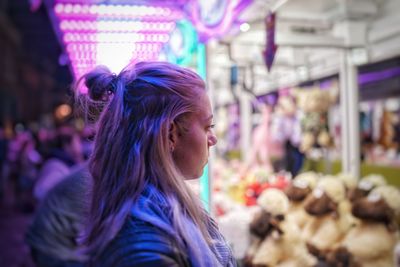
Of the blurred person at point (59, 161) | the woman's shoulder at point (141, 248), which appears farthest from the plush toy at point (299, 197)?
the woman's shoulder at point (141, 248)

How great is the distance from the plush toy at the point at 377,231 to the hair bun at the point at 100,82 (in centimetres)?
195

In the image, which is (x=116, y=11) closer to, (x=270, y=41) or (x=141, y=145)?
(x=270, y=41)

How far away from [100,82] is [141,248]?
Answer: 0.41 m

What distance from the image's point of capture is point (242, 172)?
468 centimetres

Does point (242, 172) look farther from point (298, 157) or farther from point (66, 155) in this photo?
point (66, 155)

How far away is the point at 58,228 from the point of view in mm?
2943

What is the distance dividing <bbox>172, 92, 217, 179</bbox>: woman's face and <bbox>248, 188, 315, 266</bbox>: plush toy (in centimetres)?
176

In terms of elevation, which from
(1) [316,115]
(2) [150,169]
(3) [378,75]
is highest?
(3) [378,75]

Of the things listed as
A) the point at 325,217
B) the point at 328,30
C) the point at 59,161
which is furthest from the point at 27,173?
the point at 325,217

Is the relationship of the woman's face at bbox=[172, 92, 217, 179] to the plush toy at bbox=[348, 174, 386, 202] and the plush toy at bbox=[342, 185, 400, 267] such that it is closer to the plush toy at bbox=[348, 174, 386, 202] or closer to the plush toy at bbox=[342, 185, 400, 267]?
the plush toy at bbox=[342, 185, 400, 267]

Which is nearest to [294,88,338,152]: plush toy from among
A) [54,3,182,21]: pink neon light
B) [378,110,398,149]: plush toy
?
[378,110,398,149]: plush toy

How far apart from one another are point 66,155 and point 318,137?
2.17m

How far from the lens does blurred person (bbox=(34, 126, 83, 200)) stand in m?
3.90

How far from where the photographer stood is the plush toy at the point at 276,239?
8.82 feet
